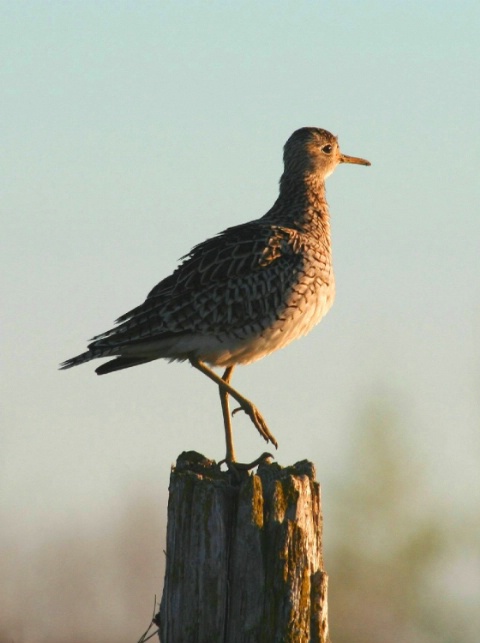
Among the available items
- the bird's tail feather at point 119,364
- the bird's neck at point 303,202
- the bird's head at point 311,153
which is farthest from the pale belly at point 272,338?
Answer: the bird's head at point 311,153

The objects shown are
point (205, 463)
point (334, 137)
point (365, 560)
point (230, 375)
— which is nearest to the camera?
point (205, 463)

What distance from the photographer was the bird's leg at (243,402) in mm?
10906

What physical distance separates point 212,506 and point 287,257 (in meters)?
4.62

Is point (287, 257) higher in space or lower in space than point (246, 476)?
higher

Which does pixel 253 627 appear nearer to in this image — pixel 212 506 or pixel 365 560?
pixel 212 506

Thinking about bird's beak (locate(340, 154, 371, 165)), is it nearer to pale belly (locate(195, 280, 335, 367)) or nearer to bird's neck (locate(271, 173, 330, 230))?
bird's neck (locate(271, 173, 330, 230))

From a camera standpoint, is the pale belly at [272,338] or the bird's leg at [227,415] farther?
the pale belly at [272,338]

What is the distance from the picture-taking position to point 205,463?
28.5 ft

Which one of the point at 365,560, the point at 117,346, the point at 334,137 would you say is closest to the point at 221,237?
the point at 117,346

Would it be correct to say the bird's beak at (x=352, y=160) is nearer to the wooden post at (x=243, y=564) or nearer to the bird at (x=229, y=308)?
the bird at (x=229, y=308)

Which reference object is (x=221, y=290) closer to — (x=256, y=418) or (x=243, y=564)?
(x=256, y=418)

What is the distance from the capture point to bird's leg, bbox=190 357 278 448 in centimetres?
1091

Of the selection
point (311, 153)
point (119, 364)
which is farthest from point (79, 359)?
point (311, 153)

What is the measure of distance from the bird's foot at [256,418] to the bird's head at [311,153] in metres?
3.42
